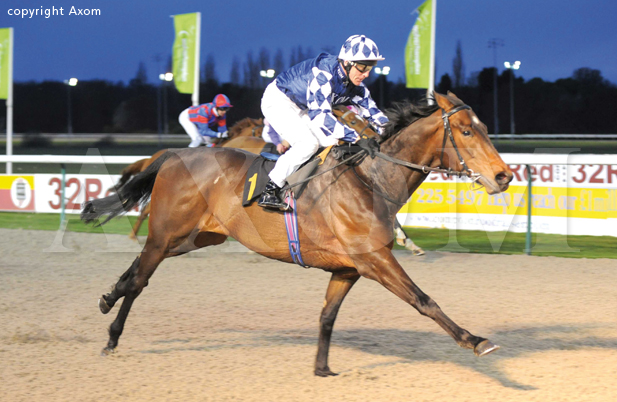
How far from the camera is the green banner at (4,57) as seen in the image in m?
15.9

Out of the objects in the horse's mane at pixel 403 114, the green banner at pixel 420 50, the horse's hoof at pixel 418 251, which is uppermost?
the green banner at pixel 420 50

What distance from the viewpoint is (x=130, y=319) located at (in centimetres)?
527

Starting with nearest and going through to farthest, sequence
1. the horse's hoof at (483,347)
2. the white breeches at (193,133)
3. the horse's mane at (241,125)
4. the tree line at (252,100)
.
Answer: the horse's hoof at (483,347)
the horse's mane at (241,125)
the white breeches at (193,133)
the tree line at (252,100)

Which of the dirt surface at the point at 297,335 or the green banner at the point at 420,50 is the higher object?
the green banner at the point at 420,50

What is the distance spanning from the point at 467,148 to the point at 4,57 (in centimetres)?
1493

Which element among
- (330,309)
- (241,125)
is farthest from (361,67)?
(241,125)

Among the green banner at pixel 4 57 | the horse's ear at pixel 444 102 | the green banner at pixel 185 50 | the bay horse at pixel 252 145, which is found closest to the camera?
the horse's ear at pixel 444 102

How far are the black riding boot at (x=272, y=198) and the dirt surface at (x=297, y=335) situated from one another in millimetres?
958

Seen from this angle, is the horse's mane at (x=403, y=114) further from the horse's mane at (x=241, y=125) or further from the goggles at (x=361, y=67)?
the horse's mane at (x=241, y=125)

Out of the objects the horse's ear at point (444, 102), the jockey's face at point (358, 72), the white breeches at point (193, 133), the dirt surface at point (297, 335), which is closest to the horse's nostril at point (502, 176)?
the horse's ear at point (444, 102)

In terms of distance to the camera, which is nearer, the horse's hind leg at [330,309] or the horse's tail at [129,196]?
the horse's hind leg at [330,309]

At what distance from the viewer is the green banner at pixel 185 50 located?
1464cm

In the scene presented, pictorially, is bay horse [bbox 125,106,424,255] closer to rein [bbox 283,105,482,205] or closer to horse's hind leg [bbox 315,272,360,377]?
rein [bbox 283,105,482,205]

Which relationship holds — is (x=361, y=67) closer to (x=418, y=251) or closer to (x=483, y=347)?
(x=483, y=347)
